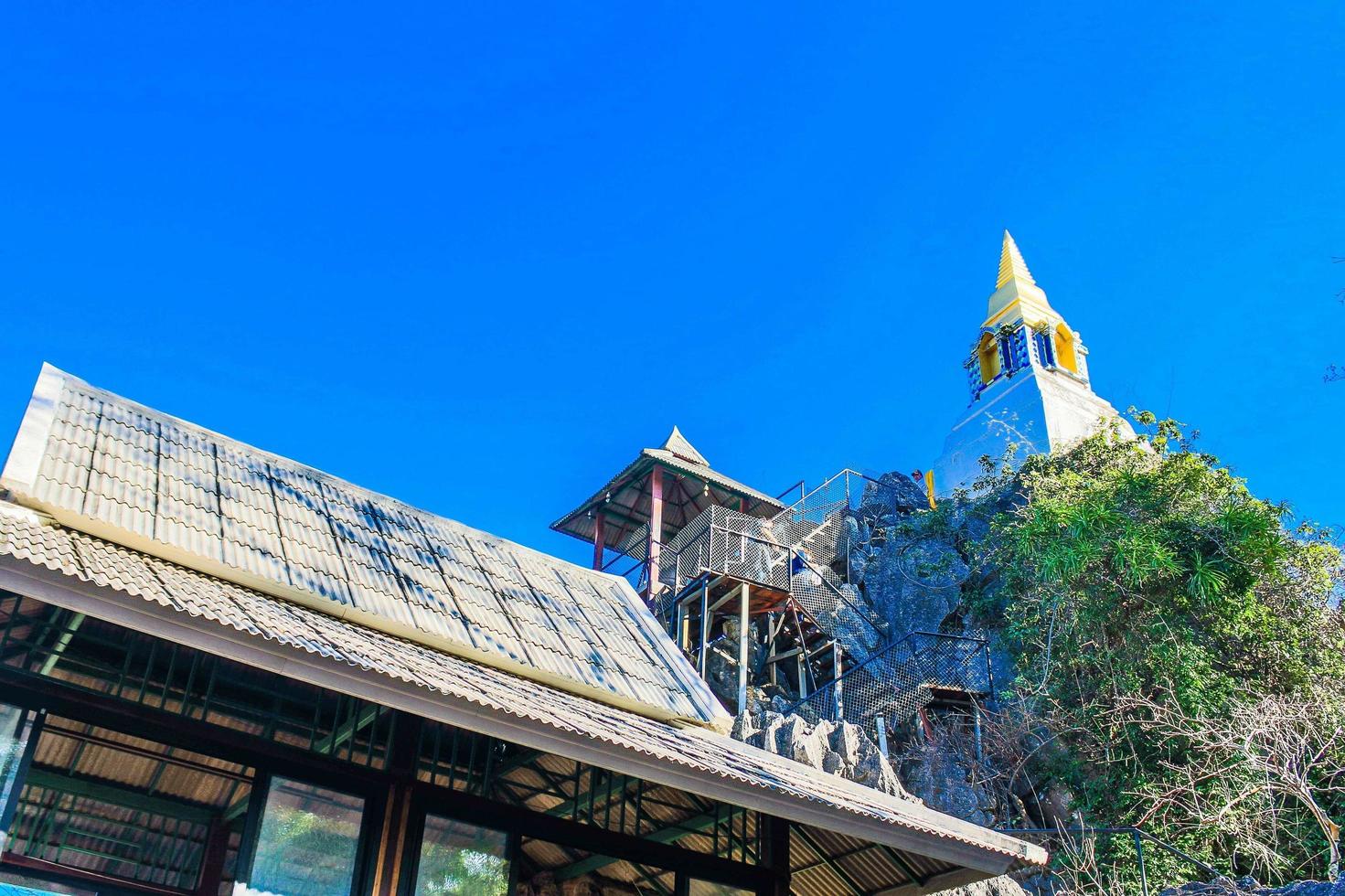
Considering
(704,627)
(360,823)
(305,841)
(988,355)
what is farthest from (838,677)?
(988,355)

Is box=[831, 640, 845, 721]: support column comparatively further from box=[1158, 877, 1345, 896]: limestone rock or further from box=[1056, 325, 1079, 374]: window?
box=[1056, 325, 1079, 374]: window

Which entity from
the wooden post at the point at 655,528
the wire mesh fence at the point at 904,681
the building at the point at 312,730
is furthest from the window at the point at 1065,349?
the building at the point at 312,730

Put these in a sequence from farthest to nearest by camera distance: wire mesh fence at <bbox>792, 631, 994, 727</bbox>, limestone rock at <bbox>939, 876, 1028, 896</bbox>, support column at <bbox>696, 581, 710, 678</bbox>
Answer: support column at <bbox>696, 581, 710, 678</bbox>, wire mesh fence at <bbox>792, 631, 994, 727</bbox>, limestone rock at <bbox>939, 876, 1028, 896</bbox>

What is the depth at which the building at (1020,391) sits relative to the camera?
2875 cm

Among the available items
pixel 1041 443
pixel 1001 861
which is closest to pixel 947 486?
pixel 1041 443

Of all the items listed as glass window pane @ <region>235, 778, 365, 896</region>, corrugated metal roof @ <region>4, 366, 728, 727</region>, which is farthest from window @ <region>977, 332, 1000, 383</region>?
glass window pane @ <region>235, 778, 365, 896</region>

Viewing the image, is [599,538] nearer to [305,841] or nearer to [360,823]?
[360,823]

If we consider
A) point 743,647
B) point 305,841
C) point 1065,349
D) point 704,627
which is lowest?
point 305,841

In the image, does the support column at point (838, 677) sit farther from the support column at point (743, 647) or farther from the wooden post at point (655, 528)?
the wooden post at point (655, 528)

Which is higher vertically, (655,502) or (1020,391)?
(1020,391)

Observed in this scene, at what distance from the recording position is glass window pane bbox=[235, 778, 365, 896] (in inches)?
235

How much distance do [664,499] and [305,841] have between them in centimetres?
2026

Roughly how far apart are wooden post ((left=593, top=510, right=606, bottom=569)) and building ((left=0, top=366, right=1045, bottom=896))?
16.1 m

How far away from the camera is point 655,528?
2416 centimetres
